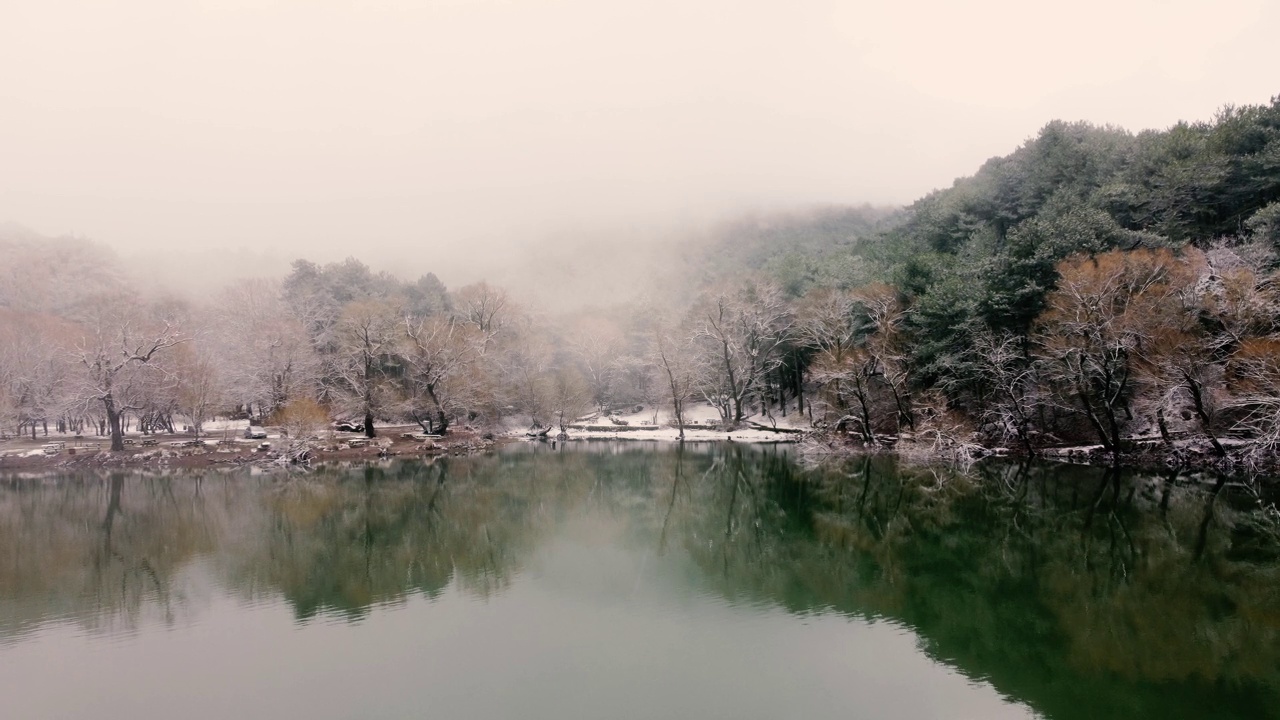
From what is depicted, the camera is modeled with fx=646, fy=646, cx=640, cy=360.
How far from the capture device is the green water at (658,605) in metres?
9.43

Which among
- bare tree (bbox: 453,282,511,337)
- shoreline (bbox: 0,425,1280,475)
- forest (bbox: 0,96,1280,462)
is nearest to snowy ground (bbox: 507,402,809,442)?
shoreline (bbox: 0,425,1280,475)

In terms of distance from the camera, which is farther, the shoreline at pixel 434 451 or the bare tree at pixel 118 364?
the bare tree at pixel 118 364

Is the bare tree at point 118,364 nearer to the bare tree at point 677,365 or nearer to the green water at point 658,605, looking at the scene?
the green water at point 658,605

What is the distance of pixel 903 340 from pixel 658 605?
31360 mm

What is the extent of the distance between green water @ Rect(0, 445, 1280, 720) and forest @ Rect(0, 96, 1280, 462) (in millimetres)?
6474

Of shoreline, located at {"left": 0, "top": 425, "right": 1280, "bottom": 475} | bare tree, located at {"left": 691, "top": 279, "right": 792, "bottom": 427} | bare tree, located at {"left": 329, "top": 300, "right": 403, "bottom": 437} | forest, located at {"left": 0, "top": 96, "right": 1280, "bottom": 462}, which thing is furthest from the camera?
bare tree, located at {"left": 691, "top": 279, "right": 792, "bottom": 427}

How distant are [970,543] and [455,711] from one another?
1418 centimetres

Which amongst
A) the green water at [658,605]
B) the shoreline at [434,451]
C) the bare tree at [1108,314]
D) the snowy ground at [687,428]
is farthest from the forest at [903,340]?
the green water at [658,605]

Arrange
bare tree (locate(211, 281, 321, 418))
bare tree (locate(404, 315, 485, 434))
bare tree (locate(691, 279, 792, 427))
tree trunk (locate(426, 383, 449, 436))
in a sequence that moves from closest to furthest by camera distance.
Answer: bare tree (locate(404, 315, 485, 434)) < tree trunk (locate(426, 383, 449, 436)) < bare tree (locate(211, 281, 321, 418)) < bare tree (locate(691, 279, 792, 427))

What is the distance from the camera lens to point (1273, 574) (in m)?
13.9

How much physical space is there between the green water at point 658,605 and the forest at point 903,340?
21.2 feet

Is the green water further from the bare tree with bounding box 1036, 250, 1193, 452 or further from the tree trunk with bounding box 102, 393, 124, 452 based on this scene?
the tree trunk with bounding box 102, 393, 124, 452

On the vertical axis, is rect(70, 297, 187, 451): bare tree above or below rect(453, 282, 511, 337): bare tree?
below

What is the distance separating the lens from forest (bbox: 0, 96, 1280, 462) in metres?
27.9
